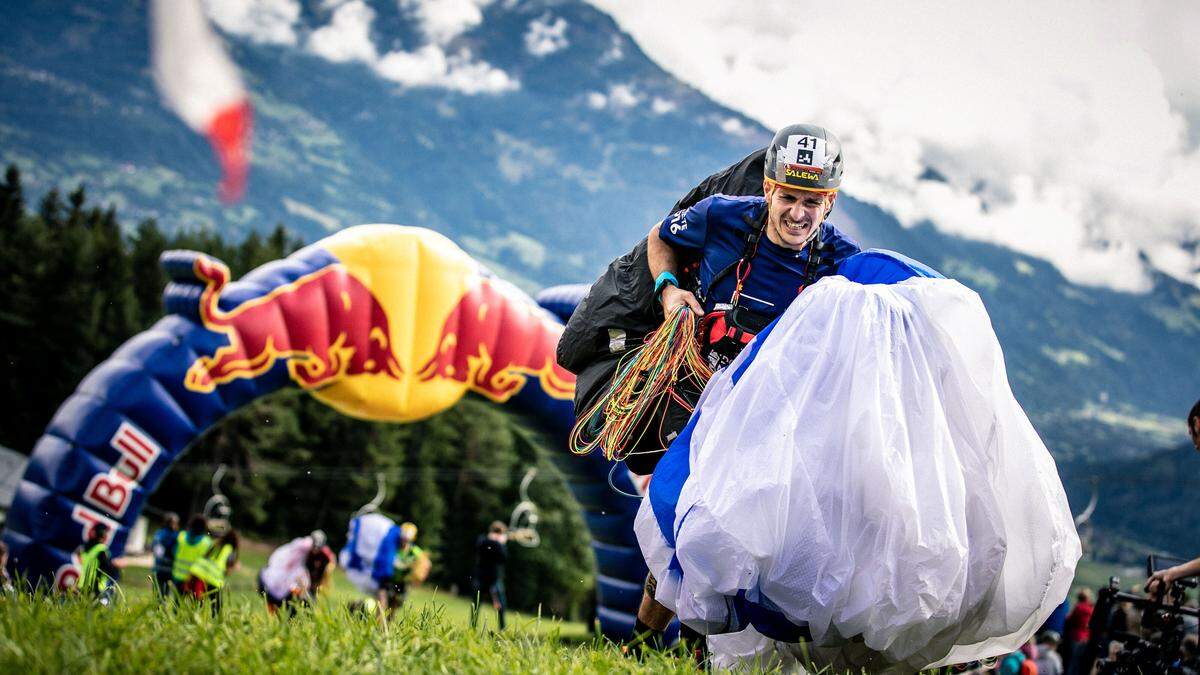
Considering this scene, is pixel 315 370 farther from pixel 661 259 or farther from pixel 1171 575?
pixel 1171 575

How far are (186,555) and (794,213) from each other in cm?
704

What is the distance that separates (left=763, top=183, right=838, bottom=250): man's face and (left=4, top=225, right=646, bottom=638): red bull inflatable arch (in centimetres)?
671

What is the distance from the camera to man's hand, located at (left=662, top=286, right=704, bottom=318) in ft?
13.8

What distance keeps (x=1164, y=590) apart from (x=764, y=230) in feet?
7.40

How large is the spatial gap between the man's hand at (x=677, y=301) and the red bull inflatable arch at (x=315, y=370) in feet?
21.5

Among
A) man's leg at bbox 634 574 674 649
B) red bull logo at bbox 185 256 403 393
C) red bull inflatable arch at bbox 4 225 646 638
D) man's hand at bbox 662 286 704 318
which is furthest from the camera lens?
red bull logo at bbox 185 256 403 393

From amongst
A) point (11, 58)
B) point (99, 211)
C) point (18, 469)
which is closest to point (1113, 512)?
point (99, 211)

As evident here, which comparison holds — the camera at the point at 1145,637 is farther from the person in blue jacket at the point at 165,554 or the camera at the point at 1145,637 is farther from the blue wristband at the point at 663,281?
the person in blue jacket at the point at 165,554

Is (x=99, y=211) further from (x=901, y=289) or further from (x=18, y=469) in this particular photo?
(x=901, y=289)

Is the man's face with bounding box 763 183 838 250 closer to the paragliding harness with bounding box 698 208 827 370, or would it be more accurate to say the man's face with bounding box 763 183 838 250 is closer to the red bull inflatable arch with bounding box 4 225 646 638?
the paragliding harness with bounding box 698 208 827 370

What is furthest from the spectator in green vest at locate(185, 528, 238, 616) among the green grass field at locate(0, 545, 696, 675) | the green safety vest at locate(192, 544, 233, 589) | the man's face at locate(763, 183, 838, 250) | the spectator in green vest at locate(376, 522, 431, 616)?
the man's face at locate(763, 183, 838, 250)

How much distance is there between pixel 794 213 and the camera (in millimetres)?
4180

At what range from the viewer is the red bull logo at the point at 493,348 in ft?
39.0

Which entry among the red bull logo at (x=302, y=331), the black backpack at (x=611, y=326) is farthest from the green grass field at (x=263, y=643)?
the red bull logo at (x=302, y=331)
